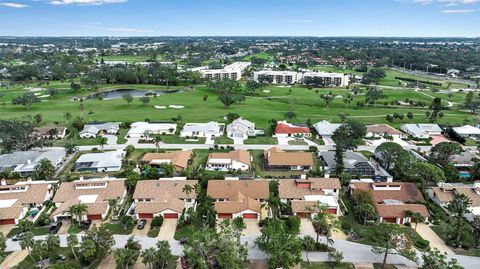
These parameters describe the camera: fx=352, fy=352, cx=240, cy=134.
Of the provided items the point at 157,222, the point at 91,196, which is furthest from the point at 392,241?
the point at 91,196

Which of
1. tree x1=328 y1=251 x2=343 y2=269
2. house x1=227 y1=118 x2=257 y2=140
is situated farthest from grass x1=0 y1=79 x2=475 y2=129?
tree x1=328 y1=251 x2=343 y2=269

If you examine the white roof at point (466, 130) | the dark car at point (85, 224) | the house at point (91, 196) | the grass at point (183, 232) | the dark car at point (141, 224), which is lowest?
the dark car at point (85, 224)

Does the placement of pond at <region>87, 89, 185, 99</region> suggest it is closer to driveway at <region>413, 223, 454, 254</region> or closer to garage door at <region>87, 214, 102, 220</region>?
garage door at <region>87, 214, 102, 220</region>

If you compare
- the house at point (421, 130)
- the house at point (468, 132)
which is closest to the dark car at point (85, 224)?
the house at point (421, 130)

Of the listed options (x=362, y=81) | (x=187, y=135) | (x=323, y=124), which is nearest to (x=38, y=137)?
(x=187, y=135)

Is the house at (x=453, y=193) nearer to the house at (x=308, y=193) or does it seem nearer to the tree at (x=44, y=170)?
the house at (x=308, y=193)

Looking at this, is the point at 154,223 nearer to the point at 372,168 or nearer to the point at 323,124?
the point at 372,168
